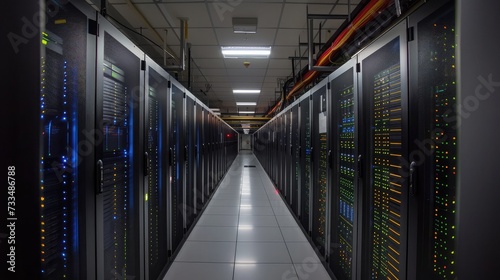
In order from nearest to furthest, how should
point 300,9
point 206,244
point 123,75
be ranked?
point 123,75, point 206,244, point 300,9

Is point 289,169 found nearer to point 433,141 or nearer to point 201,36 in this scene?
point 201,36

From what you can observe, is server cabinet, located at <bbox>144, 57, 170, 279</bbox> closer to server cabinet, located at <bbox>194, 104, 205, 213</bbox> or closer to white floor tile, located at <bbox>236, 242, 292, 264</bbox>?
white floor tile, located at <bbox>236, 242, 292, 264</bbox>

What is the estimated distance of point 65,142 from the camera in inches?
33.1

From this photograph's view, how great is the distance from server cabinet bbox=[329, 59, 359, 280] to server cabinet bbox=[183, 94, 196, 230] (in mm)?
1597

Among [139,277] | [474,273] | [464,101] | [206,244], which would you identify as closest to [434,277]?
[474,273]

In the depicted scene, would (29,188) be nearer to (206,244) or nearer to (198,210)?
(206,244)

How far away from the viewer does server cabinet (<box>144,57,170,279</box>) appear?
1.56 metres

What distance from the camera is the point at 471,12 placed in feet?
2.02

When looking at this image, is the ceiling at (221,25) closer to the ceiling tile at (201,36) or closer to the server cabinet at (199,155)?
the ceiling tile at (201,36)

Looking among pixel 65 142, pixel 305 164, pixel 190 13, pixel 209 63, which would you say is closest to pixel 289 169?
pixel 305 164

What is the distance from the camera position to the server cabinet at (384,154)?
40.2 inches

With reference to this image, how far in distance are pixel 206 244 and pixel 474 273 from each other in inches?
91.6

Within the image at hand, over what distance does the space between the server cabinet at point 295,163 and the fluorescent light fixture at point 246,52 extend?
1.35 metres

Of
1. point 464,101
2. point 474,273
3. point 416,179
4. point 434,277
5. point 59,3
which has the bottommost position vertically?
point 434,277
